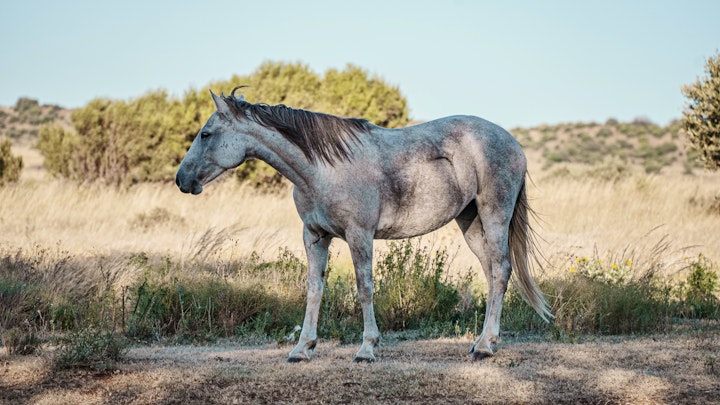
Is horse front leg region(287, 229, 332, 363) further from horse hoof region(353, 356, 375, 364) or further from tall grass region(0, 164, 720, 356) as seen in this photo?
tall grass region(0, 164, 720, 356)

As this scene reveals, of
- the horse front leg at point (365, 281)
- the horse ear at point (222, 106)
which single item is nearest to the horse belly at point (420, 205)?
the horse front leg at point (365, 281)

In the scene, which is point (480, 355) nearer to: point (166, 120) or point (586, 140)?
point (166, 120)

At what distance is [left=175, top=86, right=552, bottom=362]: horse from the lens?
21.0 feet

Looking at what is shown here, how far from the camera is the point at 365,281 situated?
651 cm

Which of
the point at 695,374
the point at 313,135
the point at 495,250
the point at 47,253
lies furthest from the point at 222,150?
the point at 47,253

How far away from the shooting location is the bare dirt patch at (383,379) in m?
5.67

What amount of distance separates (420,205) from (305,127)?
1169 mm

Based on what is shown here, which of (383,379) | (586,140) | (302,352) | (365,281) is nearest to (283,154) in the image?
(365,281)

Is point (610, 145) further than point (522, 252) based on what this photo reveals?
Yes

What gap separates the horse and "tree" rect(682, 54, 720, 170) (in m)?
15.3

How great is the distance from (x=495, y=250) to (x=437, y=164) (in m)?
0.94

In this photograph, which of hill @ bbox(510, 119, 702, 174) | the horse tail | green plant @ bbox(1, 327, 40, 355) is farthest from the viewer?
hill @ bbox(510, 119, 702, 174)

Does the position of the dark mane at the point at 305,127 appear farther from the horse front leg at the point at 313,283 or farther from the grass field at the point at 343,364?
the grass field at the point at 343,364

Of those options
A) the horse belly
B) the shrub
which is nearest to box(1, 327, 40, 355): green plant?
the horse belly
